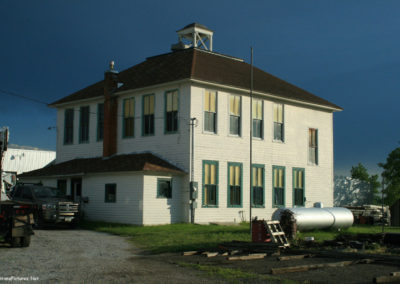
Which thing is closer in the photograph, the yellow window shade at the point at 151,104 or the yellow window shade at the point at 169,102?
the yellow window shade at the point at 169,102

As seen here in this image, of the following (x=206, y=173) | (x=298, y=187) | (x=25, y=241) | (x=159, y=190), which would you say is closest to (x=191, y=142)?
(x=206, y=173)

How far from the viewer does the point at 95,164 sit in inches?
1251

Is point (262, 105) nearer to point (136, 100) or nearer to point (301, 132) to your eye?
point (301, 132)

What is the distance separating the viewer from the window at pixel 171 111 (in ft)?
97.8

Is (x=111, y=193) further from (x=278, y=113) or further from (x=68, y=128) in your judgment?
(x=278, y=113)

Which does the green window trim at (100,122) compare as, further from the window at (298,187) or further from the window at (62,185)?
the window at (298,187)

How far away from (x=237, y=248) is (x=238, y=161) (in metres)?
13.6

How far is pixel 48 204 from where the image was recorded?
1031 inches

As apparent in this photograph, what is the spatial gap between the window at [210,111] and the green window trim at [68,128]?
10.8m

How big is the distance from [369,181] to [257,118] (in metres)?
31.3

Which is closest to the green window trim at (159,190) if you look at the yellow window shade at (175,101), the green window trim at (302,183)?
the yellow window shade at (175,101)

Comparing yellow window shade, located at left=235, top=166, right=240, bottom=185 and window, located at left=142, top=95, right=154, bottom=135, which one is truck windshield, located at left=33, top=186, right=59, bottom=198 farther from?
yellow window shade, located at left=235, top=166, right=240, bottom=185

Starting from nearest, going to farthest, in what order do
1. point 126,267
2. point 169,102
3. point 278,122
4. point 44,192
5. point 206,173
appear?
point 126,267 < point 44,192 < point 206,173 < point 169,102 < point 278,122

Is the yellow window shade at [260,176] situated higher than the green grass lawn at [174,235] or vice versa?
the yellow window shade at [260,176]
